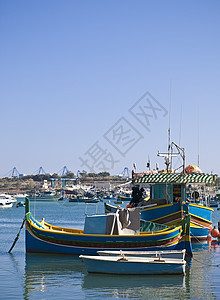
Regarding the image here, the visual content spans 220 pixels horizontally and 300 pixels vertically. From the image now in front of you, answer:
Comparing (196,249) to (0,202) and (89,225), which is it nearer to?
(89,225)

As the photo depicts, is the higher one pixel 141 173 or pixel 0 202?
pixel 141 173

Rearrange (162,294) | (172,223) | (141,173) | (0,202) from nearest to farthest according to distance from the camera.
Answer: (162,294) < (172,223) < (141,173) < (0,202)

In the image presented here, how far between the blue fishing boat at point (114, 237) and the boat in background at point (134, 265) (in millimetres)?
2933

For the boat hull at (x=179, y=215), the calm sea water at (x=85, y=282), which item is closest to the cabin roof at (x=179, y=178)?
the boat hull at (x=179, y=215)

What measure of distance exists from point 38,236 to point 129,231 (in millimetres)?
5633

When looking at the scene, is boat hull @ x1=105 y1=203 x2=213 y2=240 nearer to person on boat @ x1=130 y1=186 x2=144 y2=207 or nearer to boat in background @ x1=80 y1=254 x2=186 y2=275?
person on boat @ x1=130 y1=186 x2=144 y2=207

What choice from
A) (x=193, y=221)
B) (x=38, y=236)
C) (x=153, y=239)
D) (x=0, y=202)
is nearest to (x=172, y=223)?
(x=193, y=221)

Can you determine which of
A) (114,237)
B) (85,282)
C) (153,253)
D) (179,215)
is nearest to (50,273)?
(85,282)

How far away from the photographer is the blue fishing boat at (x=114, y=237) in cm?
2812

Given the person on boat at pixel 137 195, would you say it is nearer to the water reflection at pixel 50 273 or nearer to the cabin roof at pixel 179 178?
the cabin roof at pixel 179 178

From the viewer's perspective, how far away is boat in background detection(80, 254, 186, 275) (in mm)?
24688

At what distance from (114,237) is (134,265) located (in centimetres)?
358

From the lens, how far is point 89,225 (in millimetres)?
29266

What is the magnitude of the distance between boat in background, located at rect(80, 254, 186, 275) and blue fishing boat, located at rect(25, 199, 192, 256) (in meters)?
2.93
